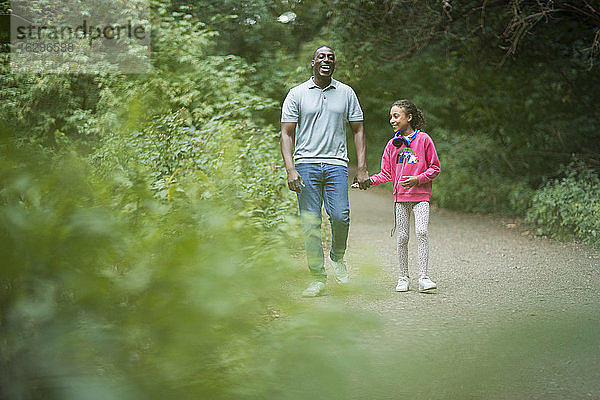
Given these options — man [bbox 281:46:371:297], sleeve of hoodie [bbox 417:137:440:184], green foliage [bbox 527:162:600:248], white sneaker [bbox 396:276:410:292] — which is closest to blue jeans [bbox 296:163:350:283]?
man [bbox 281:46:371:297]

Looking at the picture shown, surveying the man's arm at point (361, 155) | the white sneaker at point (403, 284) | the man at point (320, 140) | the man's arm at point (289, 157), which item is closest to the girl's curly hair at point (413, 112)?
the man's arm at point (361, 155)

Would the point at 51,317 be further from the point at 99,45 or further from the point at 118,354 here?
the point at 99,45

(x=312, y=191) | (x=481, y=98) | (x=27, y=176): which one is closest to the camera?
(x=27, y=176)

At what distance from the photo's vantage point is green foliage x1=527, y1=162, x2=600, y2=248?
9539mm

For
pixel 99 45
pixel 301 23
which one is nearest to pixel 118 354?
pixel 99 45

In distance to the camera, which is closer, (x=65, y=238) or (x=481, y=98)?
(x=65, y=238)

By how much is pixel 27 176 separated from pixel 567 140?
12772 millimetres

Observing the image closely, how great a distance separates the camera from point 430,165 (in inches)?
249

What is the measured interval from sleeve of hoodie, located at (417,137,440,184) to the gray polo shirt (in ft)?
2.24

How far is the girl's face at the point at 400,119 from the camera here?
643cm

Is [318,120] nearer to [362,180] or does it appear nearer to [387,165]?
[362,180]

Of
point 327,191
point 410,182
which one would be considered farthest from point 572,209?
point 327,191

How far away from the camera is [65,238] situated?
1198mm

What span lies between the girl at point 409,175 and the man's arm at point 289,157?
0.52 meters
